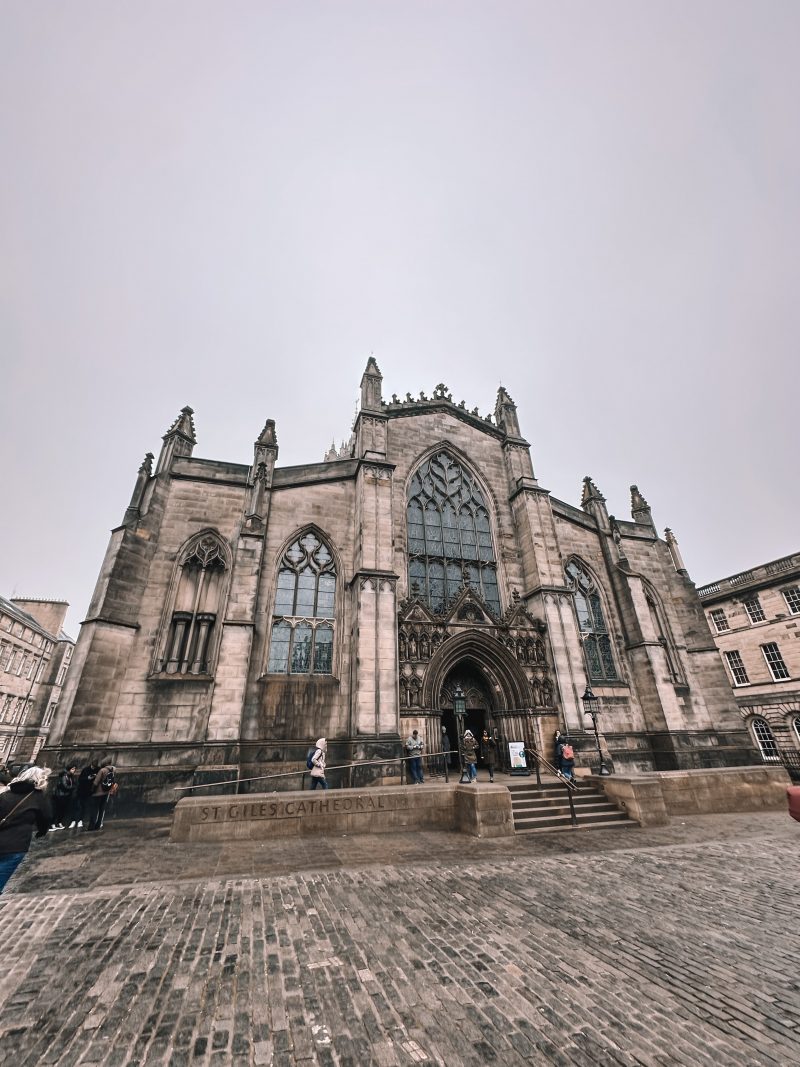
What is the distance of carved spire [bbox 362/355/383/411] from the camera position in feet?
62.4

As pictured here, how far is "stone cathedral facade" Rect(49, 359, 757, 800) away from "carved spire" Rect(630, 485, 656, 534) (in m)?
0.94

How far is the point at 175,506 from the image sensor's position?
51.5ft

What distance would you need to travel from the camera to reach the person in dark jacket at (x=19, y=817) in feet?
13.9

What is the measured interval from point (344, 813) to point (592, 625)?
1360 centimetres

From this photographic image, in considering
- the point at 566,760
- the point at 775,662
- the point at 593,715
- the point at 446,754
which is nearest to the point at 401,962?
the point at 446,754

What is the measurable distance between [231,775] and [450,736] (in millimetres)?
8203

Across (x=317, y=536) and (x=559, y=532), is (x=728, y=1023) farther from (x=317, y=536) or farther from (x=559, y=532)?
(x=559, y=532)

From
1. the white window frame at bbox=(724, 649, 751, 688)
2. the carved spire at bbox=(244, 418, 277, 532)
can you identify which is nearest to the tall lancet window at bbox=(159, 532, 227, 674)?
the carved spire at bbox=(244, 418, 277, 532)

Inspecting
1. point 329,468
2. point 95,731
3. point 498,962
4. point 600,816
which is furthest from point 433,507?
point 498,962

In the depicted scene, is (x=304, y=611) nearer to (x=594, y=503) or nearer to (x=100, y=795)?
(x=100, y=795)

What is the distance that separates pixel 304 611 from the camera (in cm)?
1549

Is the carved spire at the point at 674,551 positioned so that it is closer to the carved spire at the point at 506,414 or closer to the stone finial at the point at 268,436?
the carved spire at the point at 506,414

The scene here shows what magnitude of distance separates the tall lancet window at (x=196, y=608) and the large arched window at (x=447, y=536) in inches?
274

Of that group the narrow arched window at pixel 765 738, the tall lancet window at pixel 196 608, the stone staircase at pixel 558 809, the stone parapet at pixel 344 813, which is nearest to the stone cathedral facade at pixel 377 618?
the tall lancet window at pixel 196 608
